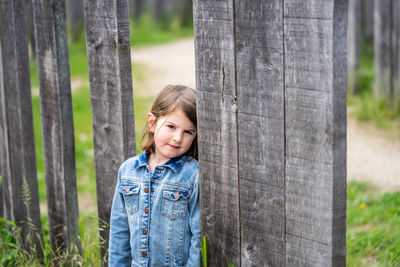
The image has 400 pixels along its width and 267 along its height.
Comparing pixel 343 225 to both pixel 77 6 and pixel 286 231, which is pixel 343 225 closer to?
pixel 286 231

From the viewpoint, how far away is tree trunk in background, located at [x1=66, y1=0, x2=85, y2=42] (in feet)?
40.4

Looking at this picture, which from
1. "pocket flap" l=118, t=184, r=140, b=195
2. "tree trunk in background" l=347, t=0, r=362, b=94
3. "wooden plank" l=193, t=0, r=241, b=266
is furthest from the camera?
"tree trunk in background" l=347, t=0, r=362, b=94

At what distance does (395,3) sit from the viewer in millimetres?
6898

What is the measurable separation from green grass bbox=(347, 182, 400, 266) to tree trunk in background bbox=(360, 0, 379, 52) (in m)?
5.78

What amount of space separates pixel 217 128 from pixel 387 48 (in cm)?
567

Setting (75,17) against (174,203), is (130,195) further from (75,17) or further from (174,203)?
(75,17)

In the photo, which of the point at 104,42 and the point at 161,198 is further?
the point at 104,42

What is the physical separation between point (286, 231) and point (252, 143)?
306mm

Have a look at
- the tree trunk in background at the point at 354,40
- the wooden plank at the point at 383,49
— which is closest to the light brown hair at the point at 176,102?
the wooden plank at the point at 383,49

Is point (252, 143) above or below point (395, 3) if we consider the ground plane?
below

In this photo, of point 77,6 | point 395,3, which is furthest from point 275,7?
point 77,6

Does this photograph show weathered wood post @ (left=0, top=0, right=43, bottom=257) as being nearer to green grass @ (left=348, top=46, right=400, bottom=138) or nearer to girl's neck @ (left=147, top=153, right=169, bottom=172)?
girl's neck @ (left=147, top=153, right=169, bottom=172)

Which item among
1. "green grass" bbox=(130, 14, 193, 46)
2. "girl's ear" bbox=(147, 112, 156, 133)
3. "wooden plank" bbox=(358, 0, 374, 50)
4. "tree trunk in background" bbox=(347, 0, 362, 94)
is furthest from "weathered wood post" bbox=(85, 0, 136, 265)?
"green grass" bbox=(130, 14, 193, 46)

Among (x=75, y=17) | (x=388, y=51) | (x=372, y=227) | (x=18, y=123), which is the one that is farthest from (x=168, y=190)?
(x=75, y=17)
